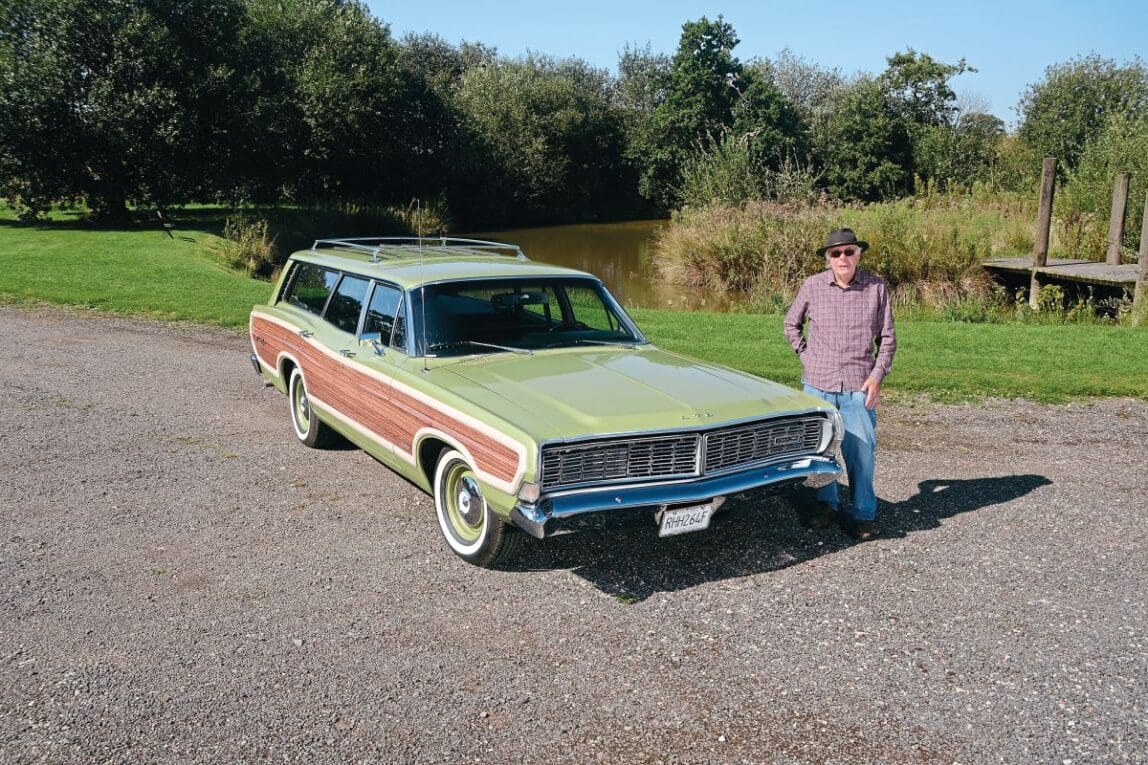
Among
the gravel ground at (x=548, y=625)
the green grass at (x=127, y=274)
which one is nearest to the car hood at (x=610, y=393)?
the gravel ground at (x=548, y=625)

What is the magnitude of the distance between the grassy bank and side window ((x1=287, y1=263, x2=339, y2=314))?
5202 millimetres

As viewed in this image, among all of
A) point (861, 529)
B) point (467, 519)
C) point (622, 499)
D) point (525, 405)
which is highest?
point (525, 405)

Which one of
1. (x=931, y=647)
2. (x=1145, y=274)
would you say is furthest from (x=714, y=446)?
(x=1145, y=274)

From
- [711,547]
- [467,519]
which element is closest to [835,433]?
[711,547]

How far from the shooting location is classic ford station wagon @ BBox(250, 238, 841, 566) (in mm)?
4742

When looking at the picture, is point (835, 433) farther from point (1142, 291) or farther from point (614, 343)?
point (1142, 291)

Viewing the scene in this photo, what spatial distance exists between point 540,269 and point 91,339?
851 centimetres

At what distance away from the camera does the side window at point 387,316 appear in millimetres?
6139

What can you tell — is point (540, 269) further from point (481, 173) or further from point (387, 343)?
point (481, 173)

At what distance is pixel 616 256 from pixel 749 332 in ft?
65.4

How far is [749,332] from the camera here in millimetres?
13859

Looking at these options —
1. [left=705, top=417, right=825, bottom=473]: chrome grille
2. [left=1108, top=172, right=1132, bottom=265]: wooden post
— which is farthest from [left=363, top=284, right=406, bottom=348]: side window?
[left=1108, top=172, right=1132, bottom=265]: wooden post

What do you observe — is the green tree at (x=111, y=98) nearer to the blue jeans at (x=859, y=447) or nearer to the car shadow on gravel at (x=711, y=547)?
the car shadow on gravel at (x=711, y=547)

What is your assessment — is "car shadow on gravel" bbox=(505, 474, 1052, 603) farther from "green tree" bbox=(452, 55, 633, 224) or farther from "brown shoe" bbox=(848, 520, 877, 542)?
"green tree" bbox=(452, 55, 633, 224)
